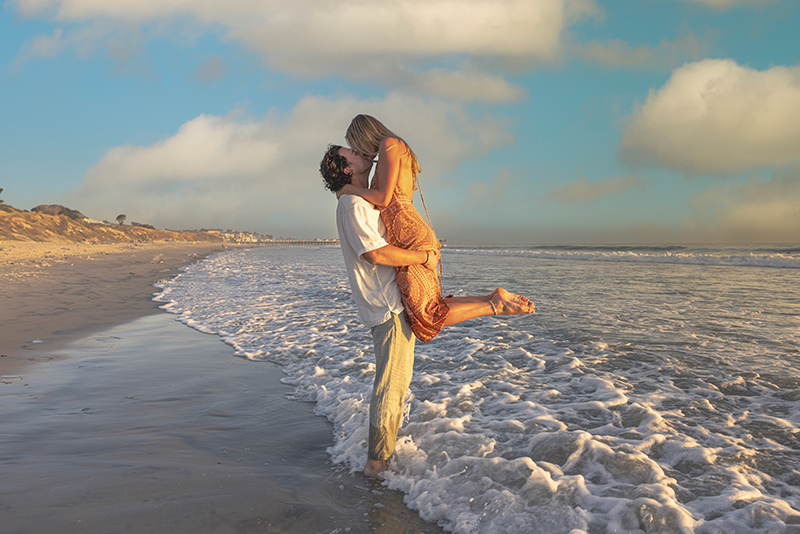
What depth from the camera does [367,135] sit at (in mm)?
2670

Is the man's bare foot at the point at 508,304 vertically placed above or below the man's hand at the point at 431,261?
below

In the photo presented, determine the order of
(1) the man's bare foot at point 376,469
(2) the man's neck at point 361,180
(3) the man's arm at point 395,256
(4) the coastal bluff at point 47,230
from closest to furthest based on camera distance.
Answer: (3) the man's arm at point 395,256
(2) the man's neck at point 361,180
(1) the man's bare foot at point 376,469
(4) the coastal bluff at point 47,230

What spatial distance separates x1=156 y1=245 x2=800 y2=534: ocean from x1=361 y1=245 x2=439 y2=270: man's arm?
1.50 m

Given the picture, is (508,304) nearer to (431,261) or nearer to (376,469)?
(431,261)

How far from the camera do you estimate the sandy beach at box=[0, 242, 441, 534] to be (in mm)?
2396

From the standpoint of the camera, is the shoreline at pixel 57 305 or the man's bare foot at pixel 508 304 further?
the shoreline at pixel 57 305

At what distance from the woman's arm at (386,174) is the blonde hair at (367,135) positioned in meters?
0.07

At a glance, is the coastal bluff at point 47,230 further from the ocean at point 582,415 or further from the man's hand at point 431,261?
the man's hand at point 431,261

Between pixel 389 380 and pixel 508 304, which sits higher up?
pixel 508 304

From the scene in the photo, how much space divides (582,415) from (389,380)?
190 centimetres

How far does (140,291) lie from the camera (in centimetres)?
1275

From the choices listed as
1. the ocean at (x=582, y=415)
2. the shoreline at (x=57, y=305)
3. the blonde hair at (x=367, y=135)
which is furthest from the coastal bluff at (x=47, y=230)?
the blonde hair at (x=367, y=135)

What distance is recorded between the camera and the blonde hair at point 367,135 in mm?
2670

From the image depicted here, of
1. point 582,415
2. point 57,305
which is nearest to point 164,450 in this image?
Result: point 582,415
